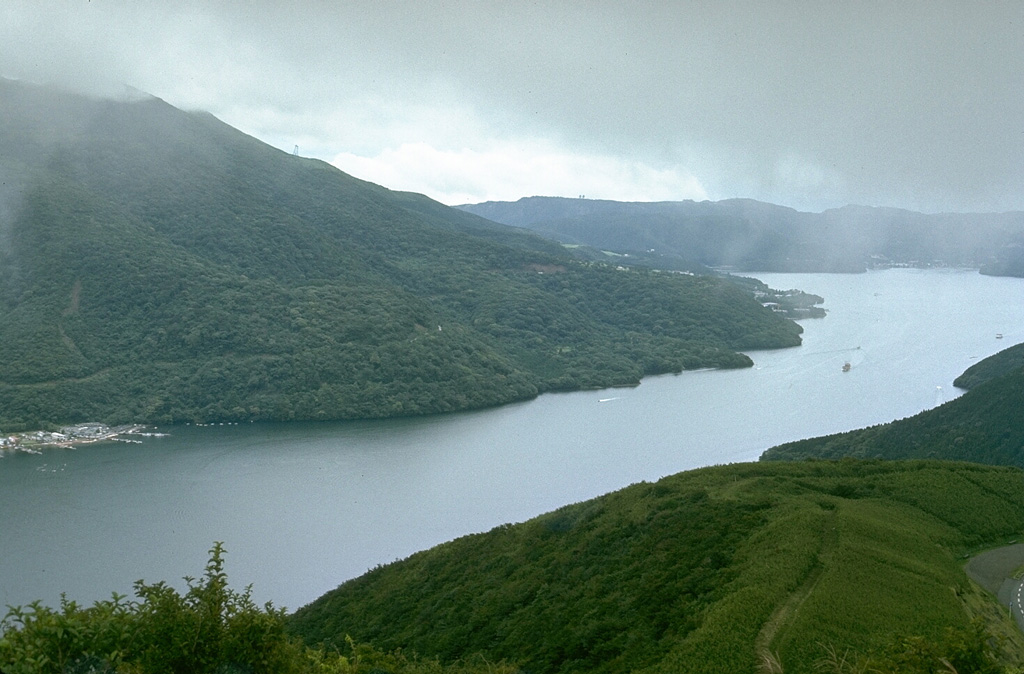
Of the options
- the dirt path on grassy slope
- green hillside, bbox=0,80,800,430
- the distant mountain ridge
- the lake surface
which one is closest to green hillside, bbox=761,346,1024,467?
the lake surface

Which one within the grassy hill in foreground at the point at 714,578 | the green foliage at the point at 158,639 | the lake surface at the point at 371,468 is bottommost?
the lake surface at the point at 371,468

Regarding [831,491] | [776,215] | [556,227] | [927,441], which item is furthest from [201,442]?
[776,215]

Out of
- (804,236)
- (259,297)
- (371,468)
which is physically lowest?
(371,468)

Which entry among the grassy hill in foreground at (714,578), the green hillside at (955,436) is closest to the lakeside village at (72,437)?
the grassy hill in foreground at (714,578)

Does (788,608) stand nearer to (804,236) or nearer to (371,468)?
(371,468)

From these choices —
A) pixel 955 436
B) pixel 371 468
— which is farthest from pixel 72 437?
pixel 955 436

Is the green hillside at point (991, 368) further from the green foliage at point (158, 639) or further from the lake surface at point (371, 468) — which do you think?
the green foliage at point (158, 639)

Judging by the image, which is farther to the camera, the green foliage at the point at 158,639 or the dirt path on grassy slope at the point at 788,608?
the dirt path on grassy slope at the point at 788,608
